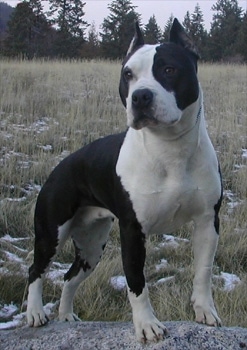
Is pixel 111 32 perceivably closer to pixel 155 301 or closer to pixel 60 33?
pixel 60 33

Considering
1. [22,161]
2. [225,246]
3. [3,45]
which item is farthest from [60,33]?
[225,246]

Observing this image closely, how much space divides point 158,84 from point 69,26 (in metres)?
32.5

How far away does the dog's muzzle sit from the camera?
2361 mm

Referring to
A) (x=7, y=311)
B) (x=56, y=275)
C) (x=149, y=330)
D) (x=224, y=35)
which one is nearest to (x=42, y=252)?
(x=7, y=311)

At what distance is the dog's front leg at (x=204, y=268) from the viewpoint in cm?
268

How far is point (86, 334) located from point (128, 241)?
1.60ft

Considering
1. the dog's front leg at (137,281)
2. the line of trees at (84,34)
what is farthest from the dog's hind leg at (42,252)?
the line of trees at (84,34)

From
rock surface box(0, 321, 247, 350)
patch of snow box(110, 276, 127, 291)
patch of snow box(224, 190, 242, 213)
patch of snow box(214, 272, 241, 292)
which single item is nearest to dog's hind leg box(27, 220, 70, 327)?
rock surface box(0, 321, 247, 350)

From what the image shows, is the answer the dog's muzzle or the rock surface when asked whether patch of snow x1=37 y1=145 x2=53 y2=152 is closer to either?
the rock surface

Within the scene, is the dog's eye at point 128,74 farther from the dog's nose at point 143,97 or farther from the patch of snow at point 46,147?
the patch of snow at point 46,147

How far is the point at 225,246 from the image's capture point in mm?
4477

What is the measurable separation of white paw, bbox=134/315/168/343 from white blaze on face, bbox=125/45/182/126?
35.9 inches

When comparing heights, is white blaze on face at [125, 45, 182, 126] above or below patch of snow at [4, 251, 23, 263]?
above

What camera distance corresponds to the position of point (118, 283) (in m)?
3.90
